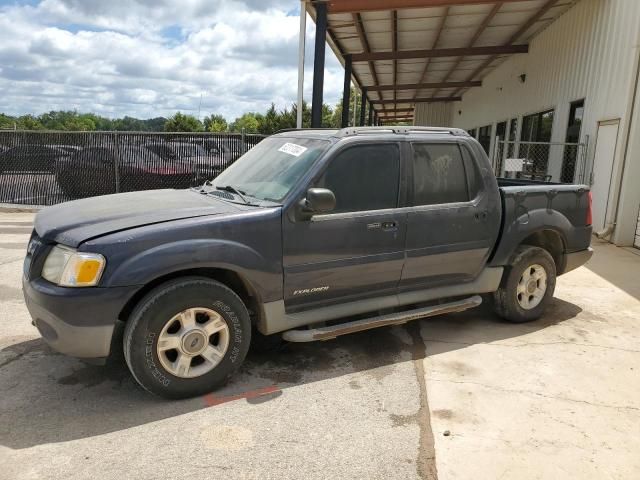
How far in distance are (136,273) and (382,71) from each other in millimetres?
19384

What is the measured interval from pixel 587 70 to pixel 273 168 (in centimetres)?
959

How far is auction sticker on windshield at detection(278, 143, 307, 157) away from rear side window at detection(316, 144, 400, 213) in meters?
0.36

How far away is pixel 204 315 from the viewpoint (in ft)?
11.3

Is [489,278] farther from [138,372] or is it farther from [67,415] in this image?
[67,415]

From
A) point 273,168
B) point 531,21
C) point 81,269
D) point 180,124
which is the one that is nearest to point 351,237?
point 273,168

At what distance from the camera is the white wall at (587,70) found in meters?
9.12

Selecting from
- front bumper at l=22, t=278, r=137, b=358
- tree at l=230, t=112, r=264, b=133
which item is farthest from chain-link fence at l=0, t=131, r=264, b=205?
tree at l=230, t=112, r=264, b=133

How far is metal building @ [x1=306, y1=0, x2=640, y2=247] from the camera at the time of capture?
927 centimetres

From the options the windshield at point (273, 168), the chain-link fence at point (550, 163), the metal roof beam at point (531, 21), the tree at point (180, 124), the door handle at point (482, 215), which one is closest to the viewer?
the windshield at point (273, 168)

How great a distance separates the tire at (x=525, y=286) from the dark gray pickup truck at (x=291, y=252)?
2cm

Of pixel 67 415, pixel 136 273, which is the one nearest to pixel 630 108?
pixel 136 273

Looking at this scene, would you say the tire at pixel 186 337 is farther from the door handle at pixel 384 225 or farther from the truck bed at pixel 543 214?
the truck bed at pixel 543 214

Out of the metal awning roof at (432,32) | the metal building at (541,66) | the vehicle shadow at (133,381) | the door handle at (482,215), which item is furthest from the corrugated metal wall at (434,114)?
the vehicle shadow at (133,381)

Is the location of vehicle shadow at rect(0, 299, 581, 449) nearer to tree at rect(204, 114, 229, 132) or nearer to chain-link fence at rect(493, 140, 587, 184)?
chain-link fence at rect(493, 140, 587, 184)
